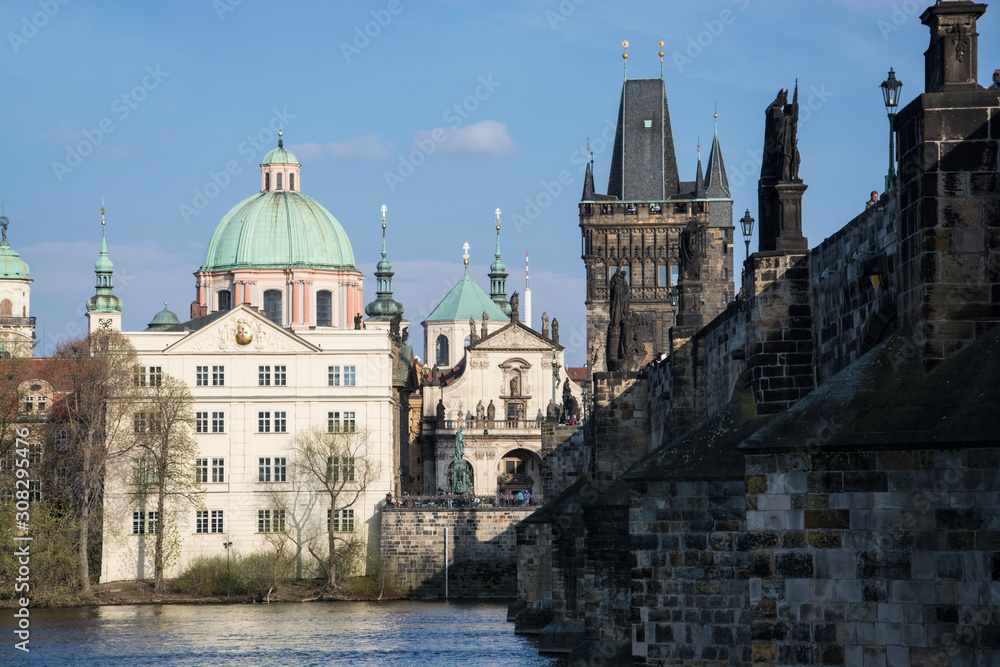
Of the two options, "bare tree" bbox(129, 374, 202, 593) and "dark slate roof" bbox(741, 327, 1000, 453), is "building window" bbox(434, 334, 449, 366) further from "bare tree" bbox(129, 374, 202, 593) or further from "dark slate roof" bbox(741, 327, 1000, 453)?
"dark slate roof" bbox(741, 327, 1000, 453)

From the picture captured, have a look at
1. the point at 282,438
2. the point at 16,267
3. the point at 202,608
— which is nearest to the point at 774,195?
the point at 202,608

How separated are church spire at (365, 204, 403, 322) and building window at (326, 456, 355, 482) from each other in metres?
49.2

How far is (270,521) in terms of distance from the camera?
84.4 metres

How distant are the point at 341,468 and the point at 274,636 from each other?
30.2 metres

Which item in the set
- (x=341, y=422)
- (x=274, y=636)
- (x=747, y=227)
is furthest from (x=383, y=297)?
(x=747, y=227)

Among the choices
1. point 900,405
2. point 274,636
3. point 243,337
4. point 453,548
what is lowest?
point 274,636

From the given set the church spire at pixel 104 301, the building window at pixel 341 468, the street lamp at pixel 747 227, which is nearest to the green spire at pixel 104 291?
the church spire at pixel 104 301

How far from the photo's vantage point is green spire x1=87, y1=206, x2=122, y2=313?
11106cm

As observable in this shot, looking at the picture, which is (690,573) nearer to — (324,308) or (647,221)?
(647,221)

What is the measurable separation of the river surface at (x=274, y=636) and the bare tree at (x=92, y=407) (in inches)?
296

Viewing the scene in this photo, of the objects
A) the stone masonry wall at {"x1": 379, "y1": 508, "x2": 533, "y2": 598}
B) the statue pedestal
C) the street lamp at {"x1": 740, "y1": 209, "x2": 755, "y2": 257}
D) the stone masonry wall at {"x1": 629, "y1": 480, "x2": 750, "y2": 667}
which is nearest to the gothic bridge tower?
the stone masonry wall at {"x1": 379, "y1": 508, "x2": 533, "y2": 598}

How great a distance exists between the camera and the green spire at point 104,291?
111 metres

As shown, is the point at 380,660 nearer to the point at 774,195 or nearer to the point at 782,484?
the point at 774,195

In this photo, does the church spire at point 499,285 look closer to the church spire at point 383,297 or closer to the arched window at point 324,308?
the church spire at point 383,297
